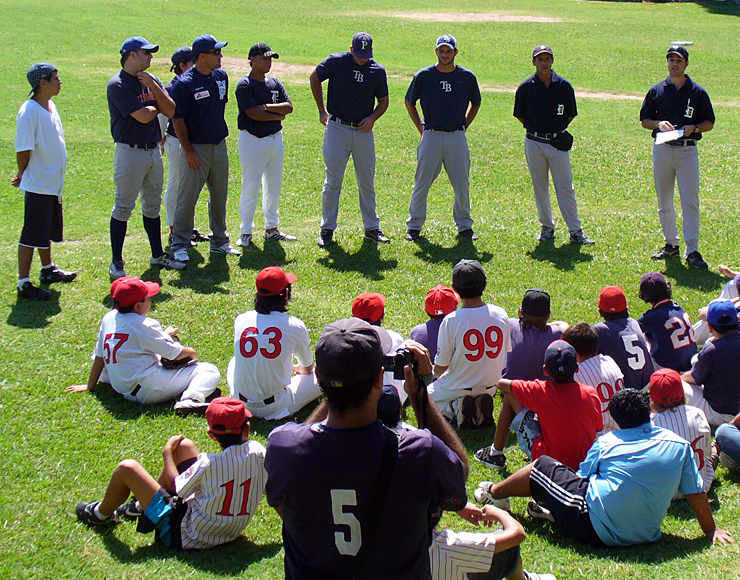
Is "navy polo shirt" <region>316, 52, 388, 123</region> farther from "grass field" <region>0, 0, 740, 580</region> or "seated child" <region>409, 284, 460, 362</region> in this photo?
"seated child" <region>409, 284, 460, 362</region>

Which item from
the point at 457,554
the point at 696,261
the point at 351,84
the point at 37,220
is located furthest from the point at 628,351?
the point at 37,220

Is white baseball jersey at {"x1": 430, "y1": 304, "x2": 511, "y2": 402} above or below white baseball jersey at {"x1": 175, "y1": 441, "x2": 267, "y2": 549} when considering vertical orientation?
above

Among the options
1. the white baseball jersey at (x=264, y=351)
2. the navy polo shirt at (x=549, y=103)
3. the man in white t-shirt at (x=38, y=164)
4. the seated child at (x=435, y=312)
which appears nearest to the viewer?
the white baseball jersey at (x=264, y=351)

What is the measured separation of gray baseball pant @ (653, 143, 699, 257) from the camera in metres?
9.34

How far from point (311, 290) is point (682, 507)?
4758 millimetres

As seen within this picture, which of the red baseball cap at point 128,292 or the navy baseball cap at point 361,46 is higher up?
the navy baseball cap at point 361,46

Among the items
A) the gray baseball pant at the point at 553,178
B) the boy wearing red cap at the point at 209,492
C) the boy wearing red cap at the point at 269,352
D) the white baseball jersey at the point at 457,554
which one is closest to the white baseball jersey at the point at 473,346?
the boy wearing red cap at the point at 269,352

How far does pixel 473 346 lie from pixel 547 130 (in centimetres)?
505

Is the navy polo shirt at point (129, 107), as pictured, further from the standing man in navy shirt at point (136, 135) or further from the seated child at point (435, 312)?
the seated child at point (435, 312)

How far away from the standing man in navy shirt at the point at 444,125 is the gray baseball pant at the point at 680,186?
2.38 m

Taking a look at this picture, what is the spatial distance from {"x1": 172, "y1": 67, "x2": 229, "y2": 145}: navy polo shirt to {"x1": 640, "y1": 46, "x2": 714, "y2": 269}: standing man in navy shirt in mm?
5185

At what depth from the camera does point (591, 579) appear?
4.13 meters

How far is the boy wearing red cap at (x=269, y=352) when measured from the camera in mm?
5906

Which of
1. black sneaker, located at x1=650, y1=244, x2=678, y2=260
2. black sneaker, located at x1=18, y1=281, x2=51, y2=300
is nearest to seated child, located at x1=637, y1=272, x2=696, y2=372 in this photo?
black sneaker, located at x1=650, y1=244, x2=678, y2=260
